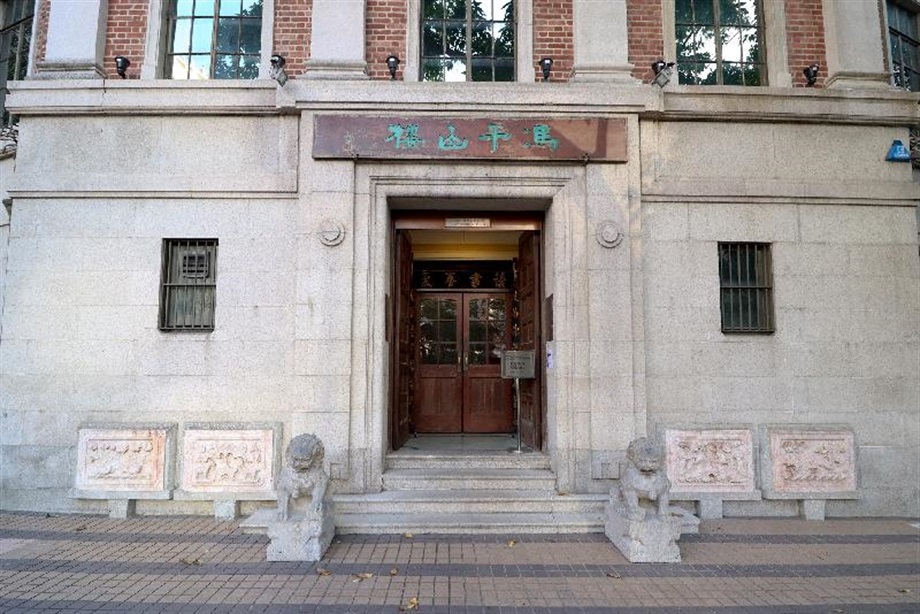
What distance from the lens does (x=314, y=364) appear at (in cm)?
665

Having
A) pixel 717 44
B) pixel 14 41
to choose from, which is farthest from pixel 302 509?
pixel 14 41

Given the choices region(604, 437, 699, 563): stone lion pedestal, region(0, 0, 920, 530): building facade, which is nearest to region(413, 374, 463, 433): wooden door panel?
region(0, 0, 920, 530): building facade

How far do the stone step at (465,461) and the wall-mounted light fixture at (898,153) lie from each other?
19.5ft

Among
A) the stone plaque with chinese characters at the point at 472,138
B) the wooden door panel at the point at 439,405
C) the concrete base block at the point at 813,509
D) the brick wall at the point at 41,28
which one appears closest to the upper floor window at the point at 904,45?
the stone plaque with chinese characters at the point at 472,138

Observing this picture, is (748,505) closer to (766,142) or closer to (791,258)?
(791,258)

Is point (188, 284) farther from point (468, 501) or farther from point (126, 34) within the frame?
point (468, 501)

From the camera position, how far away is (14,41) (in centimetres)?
924

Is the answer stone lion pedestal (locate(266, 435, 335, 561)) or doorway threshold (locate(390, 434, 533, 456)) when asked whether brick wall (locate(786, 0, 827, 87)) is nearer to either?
doorway threshold (locate(390, 434, 533, 456))

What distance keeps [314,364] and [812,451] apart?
6.16 m

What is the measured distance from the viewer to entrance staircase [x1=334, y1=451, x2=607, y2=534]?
6.06m

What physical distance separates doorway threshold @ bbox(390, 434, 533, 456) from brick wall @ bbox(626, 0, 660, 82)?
17.9ft

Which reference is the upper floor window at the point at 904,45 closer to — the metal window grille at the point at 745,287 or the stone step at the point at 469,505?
the metal window grille at the point at 745,287

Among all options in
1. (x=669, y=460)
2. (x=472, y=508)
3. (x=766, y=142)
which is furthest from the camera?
(x=766, y=142)

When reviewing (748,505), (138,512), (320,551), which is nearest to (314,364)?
(320,551)
